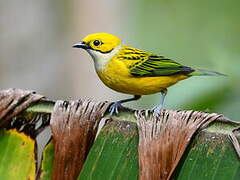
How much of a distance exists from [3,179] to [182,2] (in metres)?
9.85

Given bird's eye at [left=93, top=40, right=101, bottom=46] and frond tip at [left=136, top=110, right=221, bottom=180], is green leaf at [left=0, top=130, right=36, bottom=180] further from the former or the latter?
bird's eye at [left=93, top=40, right=101, bottom=46]

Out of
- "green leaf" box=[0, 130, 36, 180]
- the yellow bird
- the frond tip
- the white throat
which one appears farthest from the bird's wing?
the frond tip

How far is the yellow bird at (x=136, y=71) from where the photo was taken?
3.72m

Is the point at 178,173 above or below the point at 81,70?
above

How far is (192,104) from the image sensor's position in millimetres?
3477

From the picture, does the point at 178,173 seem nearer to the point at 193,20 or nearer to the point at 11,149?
the point at 11,149

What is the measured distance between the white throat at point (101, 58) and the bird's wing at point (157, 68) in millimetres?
182

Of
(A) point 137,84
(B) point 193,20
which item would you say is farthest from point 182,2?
(A) point 137,84

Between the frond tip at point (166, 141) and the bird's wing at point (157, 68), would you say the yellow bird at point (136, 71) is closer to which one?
the bird's wing at point (157, 68)

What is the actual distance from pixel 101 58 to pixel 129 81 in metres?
0.31

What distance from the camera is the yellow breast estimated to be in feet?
12.2

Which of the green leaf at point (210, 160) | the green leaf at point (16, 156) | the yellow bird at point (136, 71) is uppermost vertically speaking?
the green leaf at point (210, 160)

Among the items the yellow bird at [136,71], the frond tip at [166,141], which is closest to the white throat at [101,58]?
the yellow bird at [136,71]

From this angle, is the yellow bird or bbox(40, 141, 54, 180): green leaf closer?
bbox(40, 141, 54, 180): green leaf
